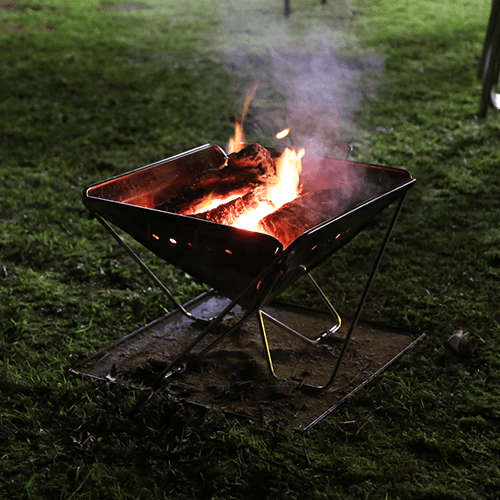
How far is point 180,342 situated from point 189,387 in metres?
0.38

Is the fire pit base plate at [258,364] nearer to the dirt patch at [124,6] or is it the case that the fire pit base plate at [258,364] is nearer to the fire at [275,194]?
the fire at [275,194]

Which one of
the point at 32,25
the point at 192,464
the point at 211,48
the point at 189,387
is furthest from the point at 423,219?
the point at 32,25

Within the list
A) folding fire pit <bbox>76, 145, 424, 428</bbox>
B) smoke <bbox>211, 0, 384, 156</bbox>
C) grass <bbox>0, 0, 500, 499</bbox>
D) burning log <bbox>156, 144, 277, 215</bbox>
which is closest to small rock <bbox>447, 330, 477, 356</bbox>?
grass <bbox>0, 0, 500, 499</bbox>

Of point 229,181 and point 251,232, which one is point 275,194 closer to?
point 229,181

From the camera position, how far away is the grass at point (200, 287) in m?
2.26

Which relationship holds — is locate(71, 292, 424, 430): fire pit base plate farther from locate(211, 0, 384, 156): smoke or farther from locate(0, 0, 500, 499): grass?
locate(211, 0, 384, 156): smoke

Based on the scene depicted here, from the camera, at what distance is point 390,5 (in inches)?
441

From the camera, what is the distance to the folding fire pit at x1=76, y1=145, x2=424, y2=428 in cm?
220

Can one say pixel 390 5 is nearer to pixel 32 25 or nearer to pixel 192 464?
pixel 32 25

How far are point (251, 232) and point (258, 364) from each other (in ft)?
3.18

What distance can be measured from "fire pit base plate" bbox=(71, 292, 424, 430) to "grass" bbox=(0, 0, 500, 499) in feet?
0.29

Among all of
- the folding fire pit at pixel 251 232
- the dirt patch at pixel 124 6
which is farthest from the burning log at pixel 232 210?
the dirt patch at pixel 124 6

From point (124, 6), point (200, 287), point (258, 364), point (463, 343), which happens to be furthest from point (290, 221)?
point (124, 6)

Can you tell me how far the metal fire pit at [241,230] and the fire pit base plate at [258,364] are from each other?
0.19 ft
